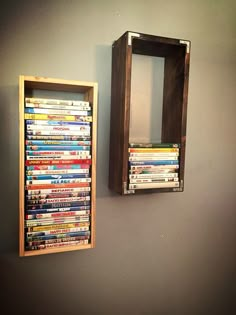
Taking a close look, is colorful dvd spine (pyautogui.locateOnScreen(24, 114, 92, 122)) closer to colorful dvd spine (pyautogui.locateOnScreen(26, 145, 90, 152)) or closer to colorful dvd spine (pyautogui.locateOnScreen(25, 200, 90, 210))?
colorful dvd spine (pyautogui.locateOnScreen(26, 145, 90, 152))

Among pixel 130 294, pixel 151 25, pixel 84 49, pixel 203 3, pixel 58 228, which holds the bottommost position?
pixel 130 294

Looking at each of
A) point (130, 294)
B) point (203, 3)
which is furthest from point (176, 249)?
point (203, 3)

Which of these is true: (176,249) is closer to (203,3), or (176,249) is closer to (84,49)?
(84,49)

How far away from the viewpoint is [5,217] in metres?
1.16

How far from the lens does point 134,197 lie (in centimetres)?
137

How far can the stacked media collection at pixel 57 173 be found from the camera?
103 centimetres

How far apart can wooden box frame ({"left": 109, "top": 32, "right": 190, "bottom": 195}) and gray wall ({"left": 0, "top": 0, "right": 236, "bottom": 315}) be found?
0.09 metres

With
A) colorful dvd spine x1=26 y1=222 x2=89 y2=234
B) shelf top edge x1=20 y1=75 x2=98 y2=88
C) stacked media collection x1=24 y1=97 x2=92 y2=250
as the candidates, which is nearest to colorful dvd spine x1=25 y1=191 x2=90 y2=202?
stacked media collection x1=24 y1=97 x2=92 y2=250

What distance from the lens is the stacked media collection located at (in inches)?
40.6

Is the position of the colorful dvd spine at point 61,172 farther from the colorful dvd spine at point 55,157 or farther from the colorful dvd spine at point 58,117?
the colorful dvd spine at point 58,117

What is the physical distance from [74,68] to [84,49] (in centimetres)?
11

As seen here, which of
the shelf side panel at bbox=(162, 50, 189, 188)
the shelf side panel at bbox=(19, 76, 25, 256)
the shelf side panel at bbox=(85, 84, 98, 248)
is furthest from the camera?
the shelf side panel at bbox=(162, 50, 189, 188)

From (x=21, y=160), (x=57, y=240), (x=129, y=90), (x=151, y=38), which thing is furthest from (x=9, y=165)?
(x=151, y=38)

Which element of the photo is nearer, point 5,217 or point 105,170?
point 5,217
